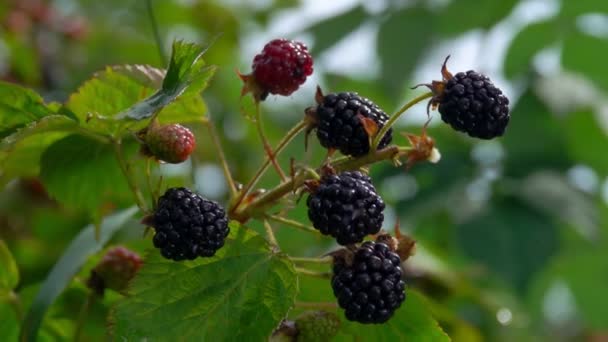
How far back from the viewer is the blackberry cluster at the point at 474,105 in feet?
4.38

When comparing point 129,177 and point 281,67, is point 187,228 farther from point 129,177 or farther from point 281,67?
point 281,67

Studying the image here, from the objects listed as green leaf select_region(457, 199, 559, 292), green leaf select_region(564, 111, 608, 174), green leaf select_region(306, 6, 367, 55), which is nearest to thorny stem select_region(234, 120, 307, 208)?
green leaf select_region(457, 199, 559, 292)

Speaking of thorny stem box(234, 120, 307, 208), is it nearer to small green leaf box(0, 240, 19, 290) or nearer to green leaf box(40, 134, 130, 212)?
green leaf box(40, 134, 130, 212)

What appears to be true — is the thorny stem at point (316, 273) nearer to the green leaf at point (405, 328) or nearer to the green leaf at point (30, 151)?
the green leaf at point (405, 328)

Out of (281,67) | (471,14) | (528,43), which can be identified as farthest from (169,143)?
(528,43)

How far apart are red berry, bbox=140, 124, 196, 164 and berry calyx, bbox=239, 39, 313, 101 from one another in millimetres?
123

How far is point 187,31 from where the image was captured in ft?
14.0

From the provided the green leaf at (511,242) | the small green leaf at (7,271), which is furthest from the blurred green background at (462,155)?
the small green leaf at (7,271)

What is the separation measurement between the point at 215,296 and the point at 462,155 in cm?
182

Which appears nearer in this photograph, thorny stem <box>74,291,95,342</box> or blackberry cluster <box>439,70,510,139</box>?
blackberry cluster <box>439,70,510,139</box>

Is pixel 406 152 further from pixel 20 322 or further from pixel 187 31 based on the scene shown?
pixel 187 31

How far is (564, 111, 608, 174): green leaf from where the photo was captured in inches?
118

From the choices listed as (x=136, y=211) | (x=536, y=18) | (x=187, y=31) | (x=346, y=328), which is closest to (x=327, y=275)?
(x=346, y=328)

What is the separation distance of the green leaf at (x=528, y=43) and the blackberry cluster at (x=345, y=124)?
2.13 metres
